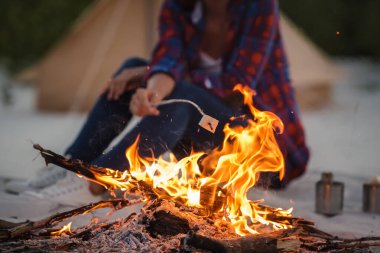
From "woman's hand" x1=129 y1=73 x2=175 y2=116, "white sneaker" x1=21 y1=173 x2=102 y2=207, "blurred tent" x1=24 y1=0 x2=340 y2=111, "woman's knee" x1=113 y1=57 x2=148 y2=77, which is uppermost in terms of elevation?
"blurred tent" x1=24 y1=0 x2=340 y2=111

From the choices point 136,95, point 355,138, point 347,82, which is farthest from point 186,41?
point 347,82

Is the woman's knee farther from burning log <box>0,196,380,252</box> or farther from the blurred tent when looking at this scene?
the blurred tent

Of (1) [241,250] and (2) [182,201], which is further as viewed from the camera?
(2) [182,201]

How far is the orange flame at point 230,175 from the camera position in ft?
7.16

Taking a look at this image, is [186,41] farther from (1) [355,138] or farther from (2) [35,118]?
(2) [35,118]

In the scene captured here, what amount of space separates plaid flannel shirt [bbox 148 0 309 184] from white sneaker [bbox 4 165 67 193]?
0.77 metres

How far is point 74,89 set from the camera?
6.69 metres

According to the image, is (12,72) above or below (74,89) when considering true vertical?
above

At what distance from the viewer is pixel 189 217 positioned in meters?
2.10

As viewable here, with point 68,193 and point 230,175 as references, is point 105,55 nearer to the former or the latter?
point 68,193

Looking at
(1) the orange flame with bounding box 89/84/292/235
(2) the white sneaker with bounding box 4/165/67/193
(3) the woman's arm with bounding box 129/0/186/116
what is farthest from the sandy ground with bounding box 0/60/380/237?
(3) the woman's arm with bounding box 129/0/186/116

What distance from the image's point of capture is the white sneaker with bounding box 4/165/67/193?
3.17m

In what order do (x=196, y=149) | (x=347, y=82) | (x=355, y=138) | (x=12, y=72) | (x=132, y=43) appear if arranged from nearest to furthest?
1. (x=196, y=149)
2. (x=355, y=138)
3. (x=132, y=43)
4. (x=347, y=82)
5. (x=12, y=72)

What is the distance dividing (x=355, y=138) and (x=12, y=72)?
6763 mm
